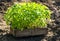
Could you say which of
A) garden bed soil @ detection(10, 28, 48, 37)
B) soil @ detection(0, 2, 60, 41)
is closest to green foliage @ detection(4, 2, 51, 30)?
garden bed soil @ detection(10, 28, 48, 37)

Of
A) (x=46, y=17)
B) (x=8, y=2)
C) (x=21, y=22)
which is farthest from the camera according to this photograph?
(x=8, y=2)

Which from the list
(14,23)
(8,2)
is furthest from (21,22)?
(8,2)

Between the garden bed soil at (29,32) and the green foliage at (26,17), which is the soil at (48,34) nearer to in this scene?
the garden bed soil at (29,32)

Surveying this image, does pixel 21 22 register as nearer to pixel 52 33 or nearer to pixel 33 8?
pixel 33 8

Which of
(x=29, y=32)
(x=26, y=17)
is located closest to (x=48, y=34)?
(x=29, y=32)

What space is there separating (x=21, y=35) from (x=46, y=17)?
82cm

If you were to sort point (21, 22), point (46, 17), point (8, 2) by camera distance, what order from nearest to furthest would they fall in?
point (21, 22), point (46, 17), point (8, 2)

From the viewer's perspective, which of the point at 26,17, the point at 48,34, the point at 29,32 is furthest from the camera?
the point at 48,34

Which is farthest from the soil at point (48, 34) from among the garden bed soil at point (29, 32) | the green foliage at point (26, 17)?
the green foliage at point (26, 17)

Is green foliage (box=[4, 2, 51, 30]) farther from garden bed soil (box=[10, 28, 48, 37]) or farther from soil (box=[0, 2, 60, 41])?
soil (box=[0, 2, 60, 41])

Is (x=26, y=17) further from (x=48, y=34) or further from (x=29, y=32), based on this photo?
(x=48, y=34)

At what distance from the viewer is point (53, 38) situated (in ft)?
20.1

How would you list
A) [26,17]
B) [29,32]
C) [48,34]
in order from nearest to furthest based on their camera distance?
[26,17] < [29,32] < [48,34]

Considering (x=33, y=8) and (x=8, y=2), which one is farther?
(x=8, y=2)
